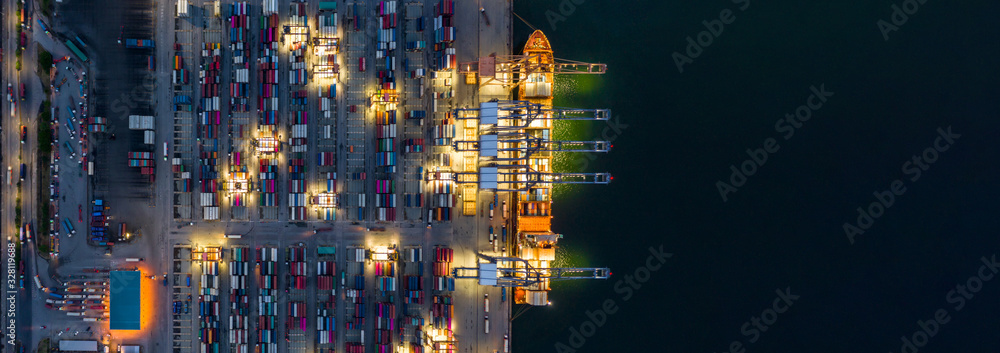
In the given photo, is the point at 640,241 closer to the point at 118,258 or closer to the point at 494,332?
the point at 494,332

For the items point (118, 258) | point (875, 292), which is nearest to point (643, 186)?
point (875, 292)

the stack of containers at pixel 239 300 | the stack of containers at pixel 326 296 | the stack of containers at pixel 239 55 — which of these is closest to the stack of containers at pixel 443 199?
the stack of containers at pixel 326 296

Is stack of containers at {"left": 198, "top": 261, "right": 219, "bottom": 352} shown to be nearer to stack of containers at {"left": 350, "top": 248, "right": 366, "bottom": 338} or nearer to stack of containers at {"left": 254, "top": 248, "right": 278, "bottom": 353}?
stack of containers at {"left": 254, "top": 248, "right": 278, "bottom": 353}

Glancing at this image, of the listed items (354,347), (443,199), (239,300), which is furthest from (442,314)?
(239,300)

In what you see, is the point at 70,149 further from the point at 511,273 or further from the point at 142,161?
the point at 511,273

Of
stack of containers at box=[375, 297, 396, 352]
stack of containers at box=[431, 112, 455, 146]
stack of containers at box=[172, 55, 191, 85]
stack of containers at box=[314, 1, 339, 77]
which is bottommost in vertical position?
stack of containers at box=[375, 297, 396, 352]

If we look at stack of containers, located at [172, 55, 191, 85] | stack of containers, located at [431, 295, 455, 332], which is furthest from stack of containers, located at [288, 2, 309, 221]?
stack of containers, located at [431, 295, 455, 332]
